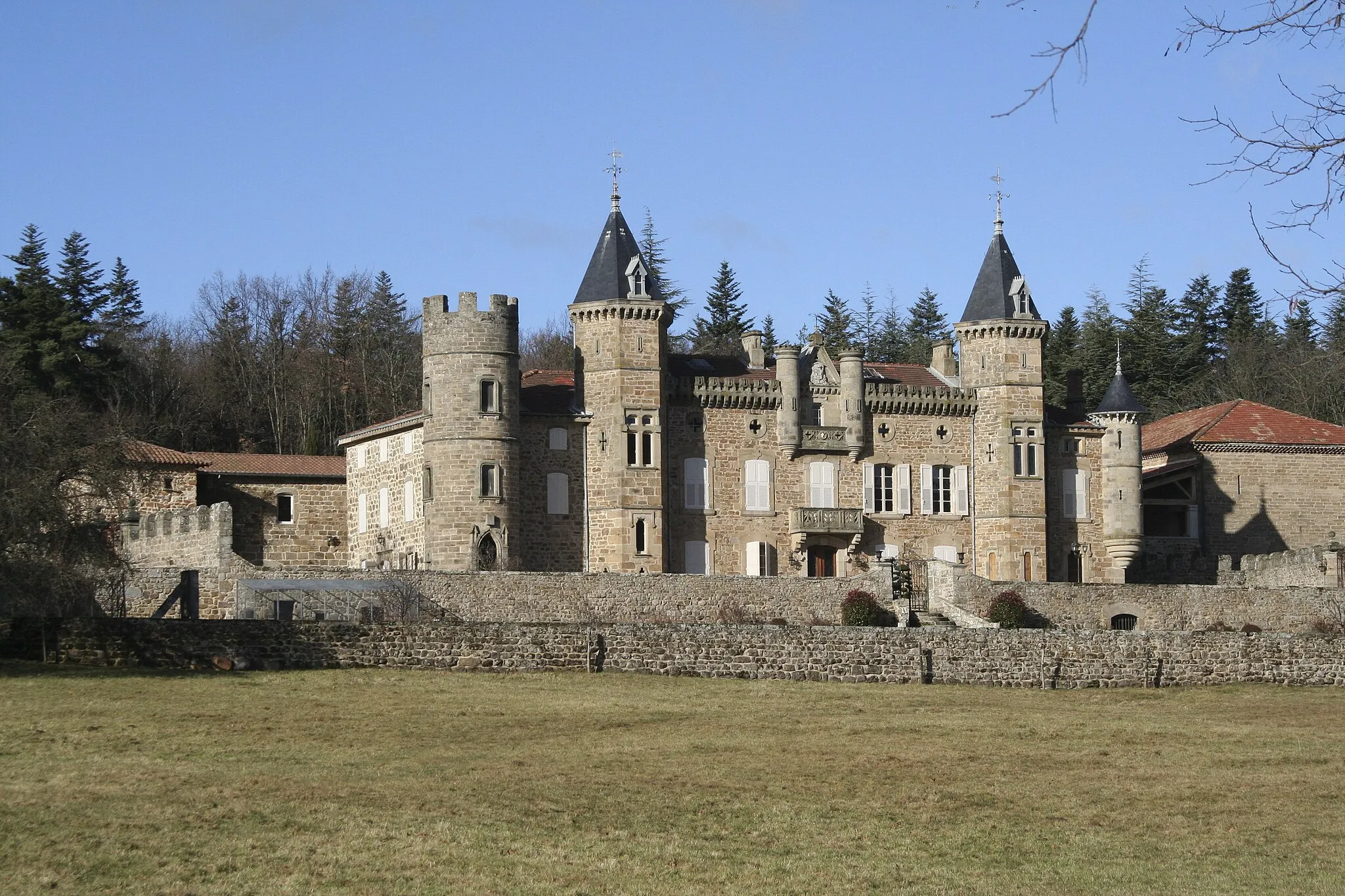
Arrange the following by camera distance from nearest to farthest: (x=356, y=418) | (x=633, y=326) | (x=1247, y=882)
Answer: (x=1247, y=882)
(x=633, y=326)
(x=356, y=418)

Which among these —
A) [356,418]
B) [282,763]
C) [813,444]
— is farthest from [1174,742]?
[356,418]

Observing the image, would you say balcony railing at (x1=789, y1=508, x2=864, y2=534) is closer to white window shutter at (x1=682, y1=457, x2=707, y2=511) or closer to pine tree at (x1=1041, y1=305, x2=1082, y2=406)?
white window shutter at (x1=682, y1=457, x2=707, y2=511)

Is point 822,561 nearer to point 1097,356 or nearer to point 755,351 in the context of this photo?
point 755,351

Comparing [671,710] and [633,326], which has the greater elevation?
[633,326]

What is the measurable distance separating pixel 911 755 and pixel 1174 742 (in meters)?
4.48

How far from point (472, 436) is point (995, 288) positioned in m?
14.8

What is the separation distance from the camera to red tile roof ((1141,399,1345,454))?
50.5m

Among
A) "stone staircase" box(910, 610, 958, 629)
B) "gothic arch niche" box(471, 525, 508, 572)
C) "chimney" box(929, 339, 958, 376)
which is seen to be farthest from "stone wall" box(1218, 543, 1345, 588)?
"gothic arch niche" box(471, 525, 508, 572)

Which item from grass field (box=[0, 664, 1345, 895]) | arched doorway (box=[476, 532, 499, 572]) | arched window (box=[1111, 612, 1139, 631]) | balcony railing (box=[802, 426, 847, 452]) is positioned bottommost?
grass field (box=[0, 664, 1345, 895])

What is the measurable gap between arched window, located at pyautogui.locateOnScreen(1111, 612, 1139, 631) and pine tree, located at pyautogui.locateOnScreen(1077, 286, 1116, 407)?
1033 inches

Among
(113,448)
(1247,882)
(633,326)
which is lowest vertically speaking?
(1247,882)

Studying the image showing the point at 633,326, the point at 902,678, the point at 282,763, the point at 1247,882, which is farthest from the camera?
the point at 633,326

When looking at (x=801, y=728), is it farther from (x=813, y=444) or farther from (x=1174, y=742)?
(x=813, y=444)

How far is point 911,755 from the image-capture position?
73.2 ft
